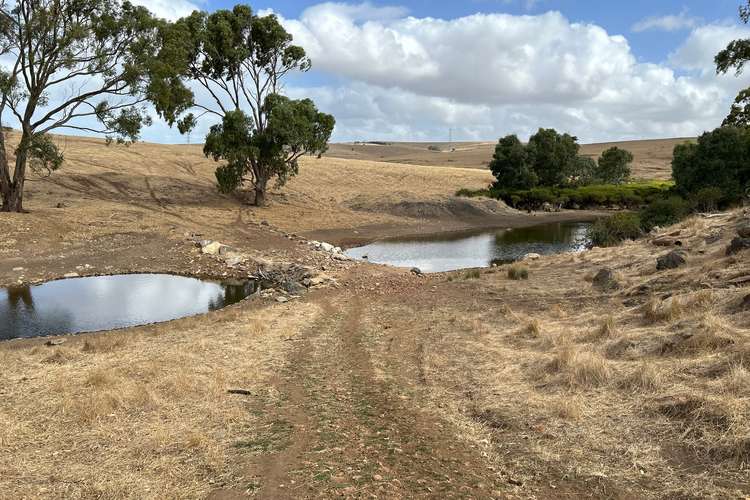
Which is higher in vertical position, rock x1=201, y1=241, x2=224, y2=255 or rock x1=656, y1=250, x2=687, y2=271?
rock x1=656, y1=250, x2=687, y2=271

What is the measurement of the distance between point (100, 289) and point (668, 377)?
923 inches

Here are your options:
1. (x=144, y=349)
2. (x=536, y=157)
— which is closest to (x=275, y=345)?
(x=144, y=349)

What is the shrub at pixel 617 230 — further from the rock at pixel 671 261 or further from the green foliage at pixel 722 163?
the rock at pixel 671 261

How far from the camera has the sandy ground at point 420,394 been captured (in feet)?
21.5

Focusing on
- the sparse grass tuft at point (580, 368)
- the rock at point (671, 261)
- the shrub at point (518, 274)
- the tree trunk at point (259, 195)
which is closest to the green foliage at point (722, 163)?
the shrub at point (518, 274)

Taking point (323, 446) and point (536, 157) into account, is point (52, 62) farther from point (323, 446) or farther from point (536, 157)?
point (536, 157)

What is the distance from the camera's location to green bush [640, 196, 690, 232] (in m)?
34.7

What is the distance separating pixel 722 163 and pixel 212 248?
4291cm

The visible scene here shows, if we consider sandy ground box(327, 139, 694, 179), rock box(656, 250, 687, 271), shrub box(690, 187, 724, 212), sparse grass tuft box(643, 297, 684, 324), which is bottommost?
sparse grass tuft box(643, 297, 684, 324)

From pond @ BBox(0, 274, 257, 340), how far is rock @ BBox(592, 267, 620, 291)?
1441 centimetres

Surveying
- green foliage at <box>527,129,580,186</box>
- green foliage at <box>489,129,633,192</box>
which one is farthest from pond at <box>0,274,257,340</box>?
green foliage at <box>527,129,580,186</box>

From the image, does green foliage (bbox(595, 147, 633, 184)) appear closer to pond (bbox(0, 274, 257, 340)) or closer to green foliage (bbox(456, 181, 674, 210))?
green foliage (bbox(456, 181, 674, 210))

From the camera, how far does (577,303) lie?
16328 millimetres

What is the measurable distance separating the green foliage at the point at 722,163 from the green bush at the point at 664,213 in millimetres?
9945
